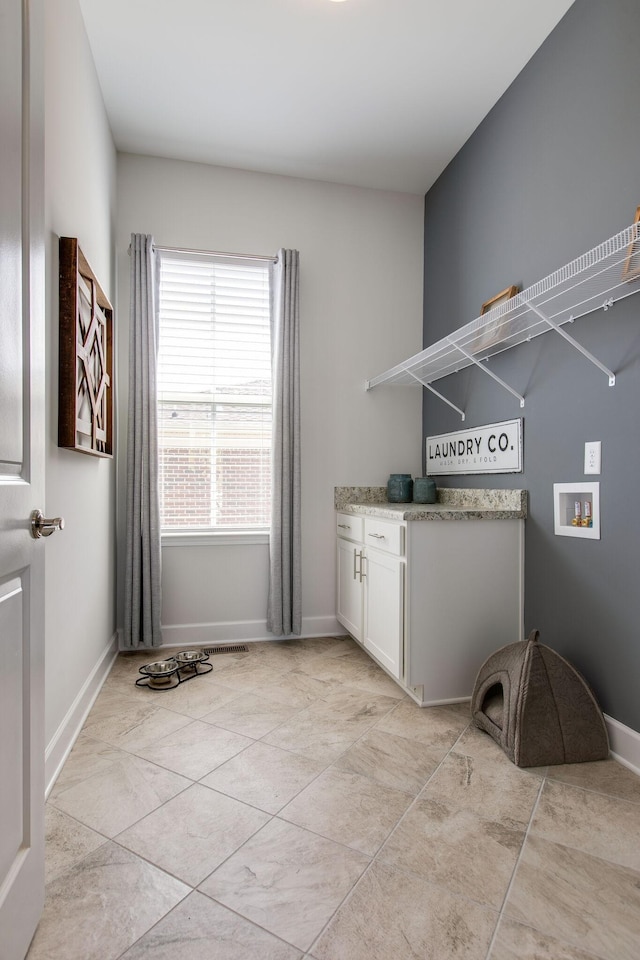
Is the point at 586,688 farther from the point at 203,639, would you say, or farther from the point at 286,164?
the point at 286,164

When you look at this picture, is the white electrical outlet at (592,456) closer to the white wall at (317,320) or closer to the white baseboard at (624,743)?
the white baseboard at (624,743)

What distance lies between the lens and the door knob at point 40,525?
45.0 inches

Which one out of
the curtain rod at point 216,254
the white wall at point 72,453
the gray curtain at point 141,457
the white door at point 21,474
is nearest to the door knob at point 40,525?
the white door at point 21,474

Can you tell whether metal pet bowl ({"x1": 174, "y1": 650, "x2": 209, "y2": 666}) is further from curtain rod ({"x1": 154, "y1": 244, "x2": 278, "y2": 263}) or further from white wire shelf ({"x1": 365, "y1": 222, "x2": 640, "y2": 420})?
curtain rod ({"x1": 154, "y1": 244, "x2": 278, "y2": 263})

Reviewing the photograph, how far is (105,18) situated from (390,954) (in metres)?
3.33

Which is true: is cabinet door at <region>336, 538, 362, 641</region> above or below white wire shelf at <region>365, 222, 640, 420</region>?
below

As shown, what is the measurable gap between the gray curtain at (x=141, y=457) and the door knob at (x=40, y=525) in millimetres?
1876

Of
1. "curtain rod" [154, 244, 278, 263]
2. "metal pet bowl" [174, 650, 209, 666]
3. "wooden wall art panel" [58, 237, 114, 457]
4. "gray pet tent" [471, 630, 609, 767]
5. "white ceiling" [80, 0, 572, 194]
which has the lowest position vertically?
"metal pet bowl" [174, 650, 209, 666]

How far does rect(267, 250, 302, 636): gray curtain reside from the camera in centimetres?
321

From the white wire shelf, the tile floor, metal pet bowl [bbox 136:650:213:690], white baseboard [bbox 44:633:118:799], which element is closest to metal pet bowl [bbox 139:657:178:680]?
metal pet bowl [bbox 136:650:213:690]

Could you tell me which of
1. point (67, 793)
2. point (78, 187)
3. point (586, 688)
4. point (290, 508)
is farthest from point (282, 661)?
point (78, 187)

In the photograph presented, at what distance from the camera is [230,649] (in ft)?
10.3

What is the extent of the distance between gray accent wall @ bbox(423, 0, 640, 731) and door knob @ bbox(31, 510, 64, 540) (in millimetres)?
1783

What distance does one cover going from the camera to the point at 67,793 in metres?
1.67
